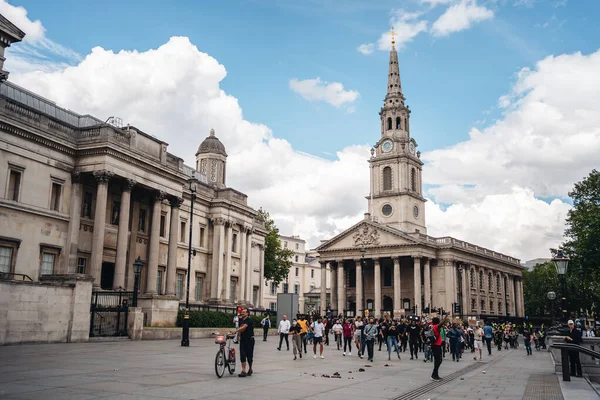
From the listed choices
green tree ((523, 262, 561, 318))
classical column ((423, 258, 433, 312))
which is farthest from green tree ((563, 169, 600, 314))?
green tree ((523, 262, 561, 318))

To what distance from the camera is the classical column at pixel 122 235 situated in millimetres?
32188

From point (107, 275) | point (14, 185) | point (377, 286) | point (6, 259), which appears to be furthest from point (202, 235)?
point (377, 286)

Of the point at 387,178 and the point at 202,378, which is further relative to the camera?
the point at 387,178

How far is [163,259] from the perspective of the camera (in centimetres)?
4072

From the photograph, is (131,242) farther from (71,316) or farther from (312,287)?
(312,287)

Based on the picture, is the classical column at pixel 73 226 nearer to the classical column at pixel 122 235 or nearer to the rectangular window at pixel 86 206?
the rectangular window at pixel 86 206

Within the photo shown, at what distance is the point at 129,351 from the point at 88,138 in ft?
54.8

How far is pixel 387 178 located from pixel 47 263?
66.8 m

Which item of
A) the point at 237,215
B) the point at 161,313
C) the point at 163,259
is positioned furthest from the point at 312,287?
the point at 161,313

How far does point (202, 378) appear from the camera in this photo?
13.5 meters

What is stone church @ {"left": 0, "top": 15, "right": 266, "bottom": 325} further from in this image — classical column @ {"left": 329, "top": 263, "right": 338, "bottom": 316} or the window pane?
classical column @ {"left": 329, "top": 263, "right": 338, "bottom": 316}

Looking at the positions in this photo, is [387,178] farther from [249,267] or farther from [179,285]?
[179,285]

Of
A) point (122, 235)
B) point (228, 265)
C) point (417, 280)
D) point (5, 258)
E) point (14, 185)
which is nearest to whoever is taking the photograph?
point (5, 258)

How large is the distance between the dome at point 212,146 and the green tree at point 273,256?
14007 millimetres
